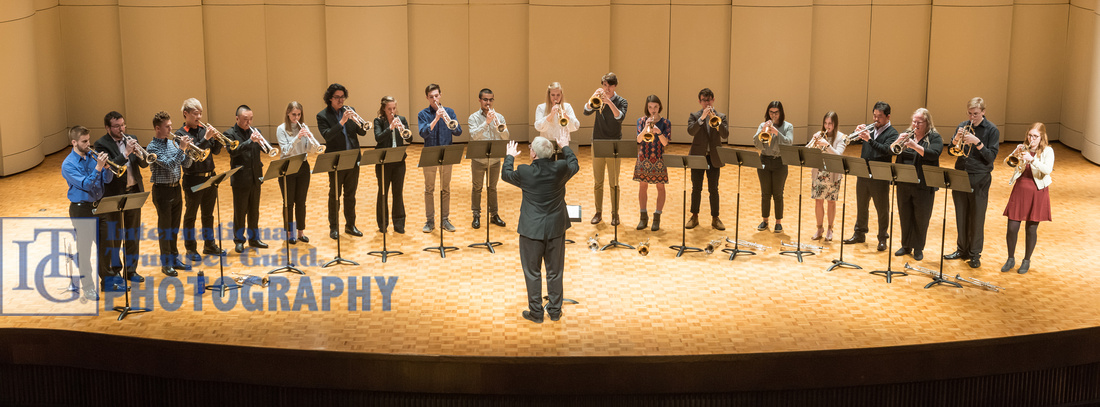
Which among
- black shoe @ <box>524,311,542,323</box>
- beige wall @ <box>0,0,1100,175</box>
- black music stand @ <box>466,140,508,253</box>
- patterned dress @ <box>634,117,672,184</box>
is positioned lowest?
black shoe @ <box>524,311,542,323</box>

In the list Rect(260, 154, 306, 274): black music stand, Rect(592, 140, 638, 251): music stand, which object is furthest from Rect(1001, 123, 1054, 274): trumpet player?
Rect(260, 154, 306, 274): black music stand

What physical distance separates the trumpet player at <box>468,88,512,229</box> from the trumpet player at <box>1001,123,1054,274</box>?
4.53 metres

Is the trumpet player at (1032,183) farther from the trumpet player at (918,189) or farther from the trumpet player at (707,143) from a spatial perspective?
the trumpet player at (707,143)

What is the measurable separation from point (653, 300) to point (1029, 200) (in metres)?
3.24

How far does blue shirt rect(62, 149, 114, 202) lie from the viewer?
305 inches

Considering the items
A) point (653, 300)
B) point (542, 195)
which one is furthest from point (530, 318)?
point (653, 300)

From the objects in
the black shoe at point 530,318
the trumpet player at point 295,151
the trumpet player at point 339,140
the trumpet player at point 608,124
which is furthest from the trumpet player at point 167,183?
the trumpet player at point 608,124

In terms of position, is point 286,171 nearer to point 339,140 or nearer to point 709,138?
point 339,140

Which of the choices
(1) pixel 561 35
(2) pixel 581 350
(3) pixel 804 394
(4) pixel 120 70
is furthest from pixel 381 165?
(4) pixel 120 70

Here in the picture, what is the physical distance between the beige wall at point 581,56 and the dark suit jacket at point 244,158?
5.42 metres

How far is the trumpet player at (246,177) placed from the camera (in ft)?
29.2

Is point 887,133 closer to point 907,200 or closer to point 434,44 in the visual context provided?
point 907,200

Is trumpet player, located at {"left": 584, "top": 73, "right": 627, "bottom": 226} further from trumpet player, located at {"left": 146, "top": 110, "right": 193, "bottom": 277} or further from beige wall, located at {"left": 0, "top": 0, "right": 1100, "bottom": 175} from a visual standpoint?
beige wall, located at {"left": 0, "top": 0, "right": 1100, "bottom": 175}

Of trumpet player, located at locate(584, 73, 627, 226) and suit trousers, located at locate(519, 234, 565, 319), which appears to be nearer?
suit trousers, located at locate(519, 234, 565, 319)
